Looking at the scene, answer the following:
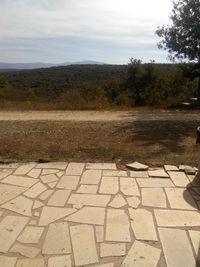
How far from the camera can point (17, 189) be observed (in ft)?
15.0

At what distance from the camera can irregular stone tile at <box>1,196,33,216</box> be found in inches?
155

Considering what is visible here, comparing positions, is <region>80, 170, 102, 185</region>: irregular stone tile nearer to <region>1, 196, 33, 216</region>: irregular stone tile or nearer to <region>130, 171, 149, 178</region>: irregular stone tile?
<region>130, 171, 149, 178</region>: irregular stone tile

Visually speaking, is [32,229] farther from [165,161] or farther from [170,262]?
[165,161]

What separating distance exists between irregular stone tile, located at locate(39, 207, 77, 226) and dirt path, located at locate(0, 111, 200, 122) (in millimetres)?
6086

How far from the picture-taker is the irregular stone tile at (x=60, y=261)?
2.94m

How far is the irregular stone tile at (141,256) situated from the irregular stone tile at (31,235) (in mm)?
966

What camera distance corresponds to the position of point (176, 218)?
3.77 meters

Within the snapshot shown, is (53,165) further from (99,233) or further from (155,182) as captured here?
(99,233)

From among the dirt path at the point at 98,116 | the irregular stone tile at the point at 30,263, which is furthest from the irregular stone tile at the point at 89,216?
the dirt path at the point at 98,116

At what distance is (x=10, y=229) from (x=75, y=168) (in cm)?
200

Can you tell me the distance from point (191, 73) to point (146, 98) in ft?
44.6

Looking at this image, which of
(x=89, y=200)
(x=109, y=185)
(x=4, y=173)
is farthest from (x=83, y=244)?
(x=4, y=173)

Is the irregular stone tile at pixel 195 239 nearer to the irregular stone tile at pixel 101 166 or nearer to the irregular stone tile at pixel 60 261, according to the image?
the irregular stone tile at pixel 60 261

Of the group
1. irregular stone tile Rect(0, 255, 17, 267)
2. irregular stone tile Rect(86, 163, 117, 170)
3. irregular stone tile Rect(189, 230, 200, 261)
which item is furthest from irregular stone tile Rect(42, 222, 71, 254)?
irregular stone tile Rect(86, 163, 117, 170)
